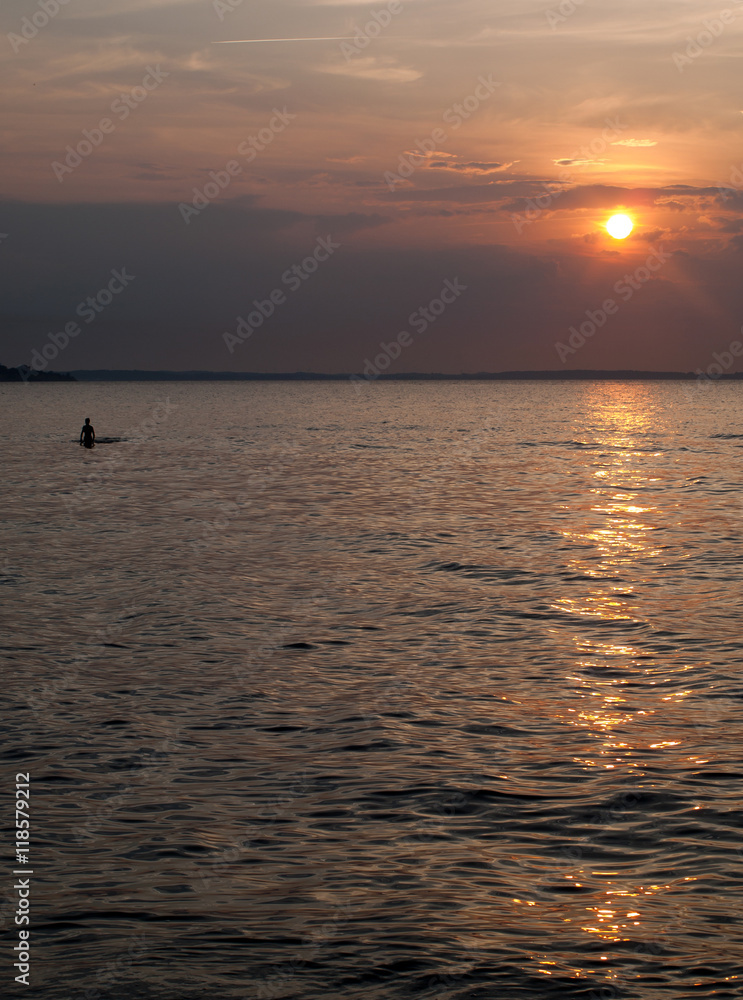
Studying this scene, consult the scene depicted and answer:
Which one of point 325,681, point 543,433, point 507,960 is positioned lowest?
point 507,960

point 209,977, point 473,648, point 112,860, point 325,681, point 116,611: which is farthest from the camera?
point 116,611

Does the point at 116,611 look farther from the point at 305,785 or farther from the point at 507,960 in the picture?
the point at 507,960

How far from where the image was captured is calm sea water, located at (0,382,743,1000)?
8336 mm

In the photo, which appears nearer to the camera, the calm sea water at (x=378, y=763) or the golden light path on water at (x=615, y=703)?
the calm sea water at (x=378, y=763)

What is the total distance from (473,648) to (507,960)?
10222 mm

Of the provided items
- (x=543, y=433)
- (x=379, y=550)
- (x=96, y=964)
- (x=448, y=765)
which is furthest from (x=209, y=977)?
(x=543, y=433)

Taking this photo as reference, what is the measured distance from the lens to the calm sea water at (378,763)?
834 centimetres

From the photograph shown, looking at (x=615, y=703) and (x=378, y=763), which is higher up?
(x=615, y=703)

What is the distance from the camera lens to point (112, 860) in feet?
32.5

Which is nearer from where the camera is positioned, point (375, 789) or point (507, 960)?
point (507, 960)

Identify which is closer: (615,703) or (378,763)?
(378,763)

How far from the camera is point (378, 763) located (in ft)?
41.3

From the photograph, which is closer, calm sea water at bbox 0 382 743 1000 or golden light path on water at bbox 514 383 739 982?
calm sea water at bbox 0 382 743 1000

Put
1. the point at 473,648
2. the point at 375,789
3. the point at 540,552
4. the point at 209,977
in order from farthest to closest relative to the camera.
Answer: the point at 540,552 → the point at 473,648 → the point at 375,789 → the point at 209,977
